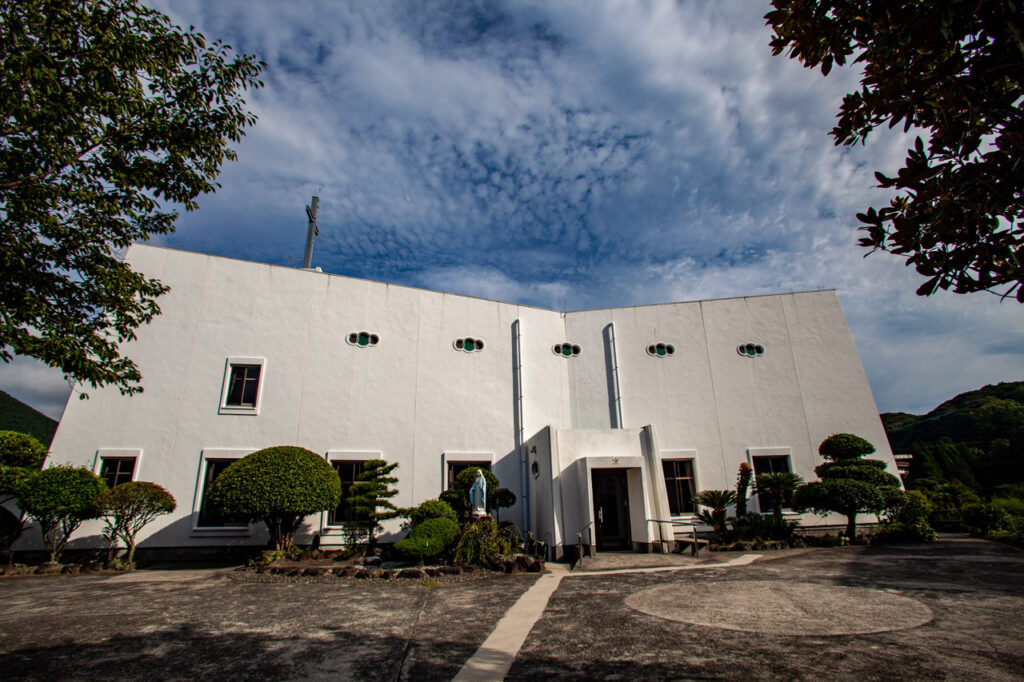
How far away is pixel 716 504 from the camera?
12.7 m

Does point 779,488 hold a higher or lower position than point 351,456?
lower

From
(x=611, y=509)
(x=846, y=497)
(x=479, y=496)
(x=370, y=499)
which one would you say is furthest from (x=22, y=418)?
(x=846, y=497)

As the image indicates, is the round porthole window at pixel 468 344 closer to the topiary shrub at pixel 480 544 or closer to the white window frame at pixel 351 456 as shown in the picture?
the white window frame at pixel 351 456

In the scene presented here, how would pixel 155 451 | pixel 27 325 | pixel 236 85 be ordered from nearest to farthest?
pixel 27 325, pixel 236 85, pixel 155 451

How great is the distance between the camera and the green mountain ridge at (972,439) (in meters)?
25.3

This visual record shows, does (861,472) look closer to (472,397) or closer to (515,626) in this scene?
(472,397)

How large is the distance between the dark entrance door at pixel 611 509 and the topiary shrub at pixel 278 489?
267 inches

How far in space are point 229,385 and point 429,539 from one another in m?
7.37

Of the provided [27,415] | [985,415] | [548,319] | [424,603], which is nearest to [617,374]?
[548,319]

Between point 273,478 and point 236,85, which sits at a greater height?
point 236,85

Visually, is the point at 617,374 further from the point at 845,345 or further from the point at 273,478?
the point at 273,478

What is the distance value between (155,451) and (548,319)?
11686 millimetres

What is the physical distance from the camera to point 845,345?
15.2 meters

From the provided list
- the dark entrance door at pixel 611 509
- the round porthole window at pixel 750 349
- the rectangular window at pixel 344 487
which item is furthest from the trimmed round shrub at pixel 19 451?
the round porthole window at pixel 750 349
